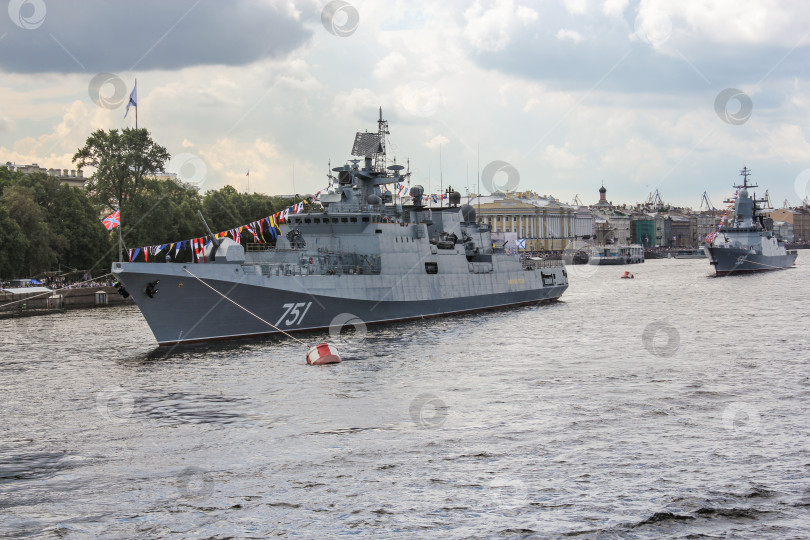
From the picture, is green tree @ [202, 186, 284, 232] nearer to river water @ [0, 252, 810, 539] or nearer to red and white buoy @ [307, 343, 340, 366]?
river water @ [0, 252, 810, 539]

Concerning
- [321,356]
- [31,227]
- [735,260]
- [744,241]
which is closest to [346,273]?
[321,356]

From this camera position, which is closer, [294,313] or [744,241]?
[294,313]

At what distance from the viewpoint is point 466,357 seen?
3092 cm

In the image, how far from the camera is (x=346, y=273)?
131 feet

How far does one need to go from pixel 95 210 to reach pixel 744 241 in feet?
260

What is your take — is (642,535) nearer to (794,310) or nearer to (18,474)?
(18,474)

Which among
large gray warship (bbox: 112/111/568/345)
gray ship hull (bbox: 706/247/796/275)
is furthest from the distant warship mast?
gray ship hull (bbox: 706/247/796/275)

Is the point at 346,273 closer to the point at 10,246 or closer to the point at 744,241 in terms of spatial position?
the point at 10,246

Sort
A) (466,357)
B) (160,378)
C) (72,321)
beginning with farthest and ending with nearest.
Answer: (72,321)
(466,357)
(160,378)

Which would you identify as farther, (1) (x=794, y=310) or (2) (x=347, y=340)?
(1) (x=794, y=310)

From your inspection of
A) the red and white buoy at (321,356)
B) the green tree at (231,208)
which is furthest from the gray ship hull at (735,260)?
the red and white buoy at (321,356)

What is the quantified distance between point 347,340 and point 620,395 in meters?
15.2

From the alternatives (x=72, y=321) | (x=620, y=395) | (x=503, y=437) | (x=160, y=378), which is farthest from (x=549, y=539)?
(x=72, y=321)

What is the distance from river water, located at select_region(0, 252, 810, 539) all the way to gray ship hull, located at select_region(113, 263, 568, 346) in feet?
4.72
